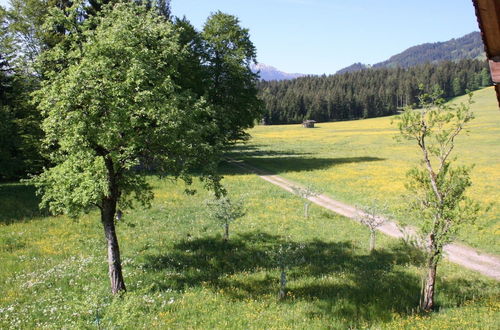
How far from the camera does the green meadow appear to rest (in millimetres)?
10992

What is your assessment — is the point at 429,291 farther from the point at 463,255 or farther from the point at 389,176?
the point at 389,176

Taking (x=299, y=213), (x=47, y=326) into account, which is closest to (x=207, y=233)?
(x=299, y=213)

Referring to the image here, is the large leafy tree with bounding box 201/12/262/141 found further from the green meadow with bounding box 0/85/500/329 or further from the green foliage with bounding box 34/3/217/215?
the green foliage with bounding box 34/3/217/215

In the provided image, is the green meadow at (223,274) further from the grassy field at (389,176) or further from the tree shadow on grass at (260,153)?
the tree shadow on grass at (260,153)

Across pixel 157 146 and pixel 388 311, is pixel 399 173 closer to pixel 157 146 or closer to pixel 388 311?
pixel 388 311

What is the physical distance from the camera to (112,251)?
42.3 ft

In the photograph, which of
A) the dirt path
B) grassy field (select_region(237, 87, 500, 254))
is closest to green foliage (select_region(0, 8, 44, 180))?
the dirt path

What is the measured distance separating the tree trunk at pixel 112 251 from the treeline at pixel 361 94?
438 ft

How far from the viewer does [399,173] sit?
41719 mm

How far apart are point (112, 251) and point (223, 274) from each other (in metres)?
4.92

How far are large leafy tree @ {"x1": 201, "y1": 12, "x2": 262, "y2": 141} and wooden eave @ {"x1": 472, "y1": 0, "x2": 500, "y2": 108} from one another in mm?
42133

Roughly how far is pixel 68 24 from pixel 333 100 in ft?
539

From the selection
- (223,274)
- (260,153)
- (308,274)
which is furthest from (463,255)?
(260,153)

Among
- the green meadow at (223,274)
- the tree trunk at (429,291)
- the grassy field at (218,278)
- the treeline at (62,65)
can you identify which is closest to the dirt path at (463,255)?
the tree trunk at (429,291)
